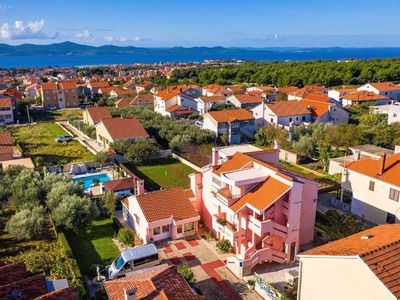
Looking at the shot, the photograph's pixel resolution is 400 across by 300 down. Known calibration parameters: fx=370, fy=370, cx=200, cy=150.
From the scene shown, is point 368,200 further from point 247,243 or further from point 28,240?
point 28,240

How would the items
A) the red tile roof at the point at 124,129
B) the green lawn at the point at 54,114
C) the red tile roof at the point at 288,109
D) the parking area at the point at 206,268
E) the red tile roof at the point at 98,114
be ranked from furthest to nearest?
the green lawn at the point at 54,114
the red tile roof at the point at 98,114
the red tile roof at the point at 288,109
the red tile roof at the point at 124,129
the parking area at the point at 206,268

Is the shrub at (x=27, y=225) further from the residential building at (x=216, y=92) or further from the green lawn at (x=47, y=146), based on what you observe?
the residential building at (x=216, y=92)

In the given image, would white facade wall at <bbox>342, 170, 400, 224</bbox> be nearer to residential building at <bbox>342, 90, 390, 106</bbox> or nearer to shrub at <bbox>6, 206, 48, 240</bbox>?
shrub at <bbox>6, 206, 48, 240</bbox>

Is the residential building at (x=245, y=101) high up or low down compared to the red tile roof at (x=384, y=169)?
down

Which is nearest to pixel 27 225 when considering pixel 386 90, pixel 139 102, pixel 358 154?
pixel 358 154

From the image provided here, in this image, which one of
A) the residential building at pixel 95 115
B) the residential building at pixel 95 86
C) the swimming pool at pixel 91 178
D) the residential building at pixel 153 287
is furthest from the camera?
the residential building at pixel 95 86

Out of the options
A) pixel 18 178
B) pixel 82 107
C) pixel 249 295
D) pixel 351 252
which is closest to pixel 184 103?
pixel 82 107

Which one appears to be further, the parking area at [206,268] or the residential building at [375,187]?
the residential building at [375,187]

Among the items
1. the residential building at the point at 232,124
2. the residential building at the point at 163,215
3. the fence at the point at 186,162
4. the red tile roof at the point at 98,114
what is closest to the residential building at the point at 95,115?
the red tile roof at the point at 98,114
